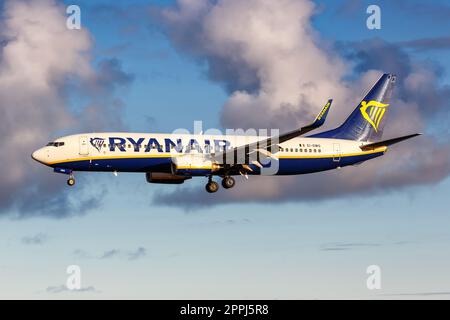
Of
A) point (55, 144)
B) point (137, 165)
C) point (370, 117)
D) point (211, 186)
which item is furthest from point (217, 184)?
point (370, 117)

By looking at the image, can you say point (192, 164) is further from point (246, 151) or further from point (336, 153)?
point (336, 153)

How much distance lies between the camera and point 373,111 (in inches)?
3292

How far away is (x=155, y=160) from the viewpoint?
6644 cm

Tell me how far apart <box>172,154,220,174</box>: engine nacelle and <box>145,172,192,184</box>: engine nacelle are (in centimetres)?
363

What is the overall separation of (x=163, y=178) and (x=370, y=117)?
25348 millimetres

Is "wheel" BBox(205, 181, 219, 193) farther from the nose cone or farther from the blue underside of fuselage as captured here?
the nose cone

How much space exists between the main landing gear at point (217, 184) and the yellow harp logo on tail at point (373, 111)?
66.4 ft

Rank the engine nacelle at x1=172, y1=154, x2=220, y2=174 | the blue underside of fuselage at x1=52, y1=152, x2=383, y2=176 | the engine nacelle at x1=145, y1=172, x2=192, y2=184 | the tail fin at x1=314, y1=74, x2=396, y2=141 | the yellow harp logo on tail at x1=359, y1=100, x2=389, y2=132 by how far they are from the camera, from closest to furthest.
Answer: the blue underside of fuselage at x1=52, y1=152, x2=383, y2=176
the engine nacelle at x1=172, y1=154, x2=220, y2=174
the engine nacelle at x1=145, y1=172, x2=192, y2=184
the tail fin at x1=314, y1=74, x2=396, y2=141
the yellow harp logo on tail at x1=359, y1=100, x2=389, y2=132

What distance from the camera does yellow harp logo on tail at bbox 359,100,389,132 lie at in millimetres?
83062

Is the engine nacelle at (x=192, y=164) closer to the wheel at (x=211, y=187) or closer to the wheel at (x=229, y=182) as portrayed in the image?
the wheel at (x=229, y=182)

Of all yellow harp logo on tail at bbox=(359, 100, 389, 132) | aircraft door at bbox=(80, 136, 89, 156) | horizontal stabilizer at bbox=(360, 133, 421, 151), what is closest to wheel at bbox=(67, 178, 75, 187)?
aircraft door at bbox=(80, 136, 89, 156)

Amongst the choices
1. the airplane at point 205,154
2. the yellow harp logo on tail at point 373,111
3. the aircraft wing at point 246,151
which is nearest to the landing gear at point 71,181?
the airplane at point 205,154
